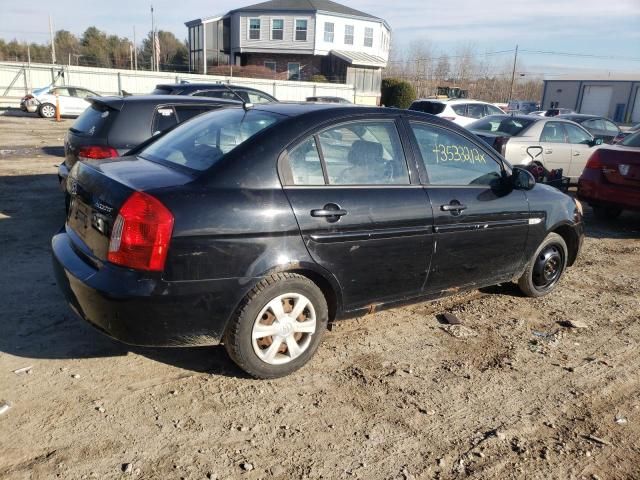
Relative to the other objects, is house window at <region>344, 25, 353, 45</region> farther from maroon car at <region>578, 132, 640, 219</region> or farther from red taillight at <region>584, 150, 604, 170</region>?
red taillight at <region>584, 150, 604, 170</region>

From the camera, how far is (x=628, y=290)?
5469 mm

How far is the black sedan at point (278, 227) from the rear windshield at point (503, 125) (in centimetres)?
608

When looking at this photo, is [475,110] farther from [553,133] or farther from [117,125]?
→ [117,125]

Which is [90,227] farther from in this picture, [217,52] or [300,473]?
[217,52]

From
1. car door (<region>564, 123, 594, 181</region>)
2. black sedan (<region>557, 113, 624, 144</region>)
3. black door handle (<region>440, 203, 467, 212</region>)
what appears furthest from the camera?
black sedan (<region>557, 113, 624, 144</region>)

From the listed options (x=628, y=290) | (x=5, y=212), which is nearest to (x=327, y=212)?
(x=628, y=290)

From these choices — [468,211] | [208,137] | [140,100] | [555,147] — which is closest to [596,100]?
[555,147]

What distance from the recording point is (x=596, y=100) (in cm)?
5516

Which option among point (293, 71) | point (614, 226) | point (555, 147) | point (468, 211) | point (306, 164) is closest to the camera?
point (306, 164)

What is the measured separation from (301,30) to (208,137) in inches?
1844

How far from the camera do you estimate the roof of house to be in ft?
153

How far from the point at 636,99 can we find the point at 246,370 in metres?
58.7

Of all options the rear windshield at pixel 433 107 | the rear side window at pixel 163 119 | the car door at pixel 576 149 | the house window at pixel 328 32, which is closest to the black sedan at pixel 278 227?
the rear side window at pixel 163 119

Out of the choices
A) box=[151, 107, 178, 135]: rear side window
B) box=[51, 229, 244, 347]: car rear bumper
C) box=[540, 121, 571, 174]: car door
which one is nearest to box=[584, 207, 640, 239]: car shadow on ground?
box=[540, 121, 571, 174]: car door
